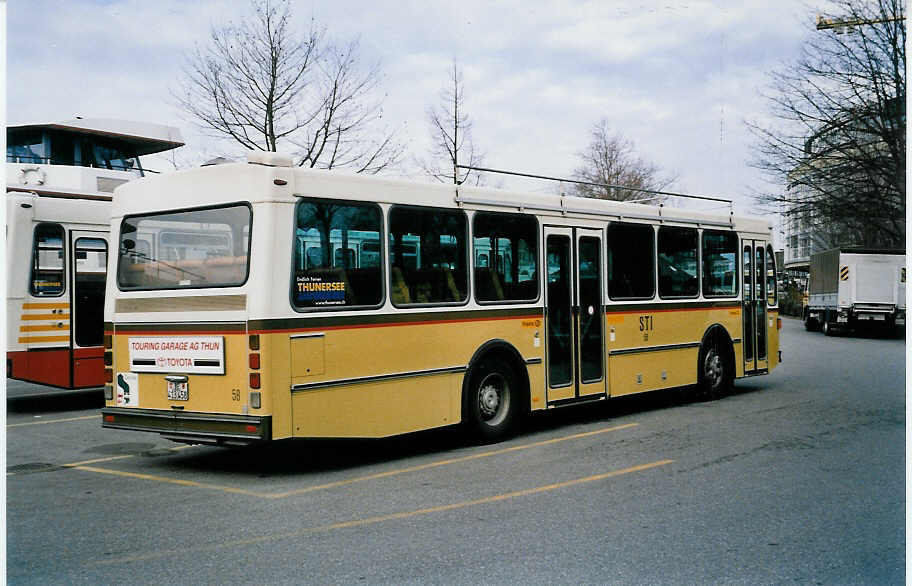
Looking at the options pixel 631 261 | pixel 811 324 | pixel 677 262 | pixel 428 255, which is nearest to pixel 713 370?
pixel 677 262

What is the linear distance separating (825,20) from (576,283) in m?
23.3

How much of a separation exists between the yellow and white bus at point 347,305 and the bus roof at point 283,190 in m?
0.02

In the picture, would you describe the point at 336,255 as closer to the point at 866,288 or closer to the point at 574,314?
the point at 574,314

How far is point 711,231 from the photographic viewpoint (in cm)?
1379

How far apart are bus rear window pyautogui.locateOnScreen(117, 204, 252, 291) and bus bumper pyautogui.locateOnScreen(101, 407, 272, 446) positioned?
1.16 m

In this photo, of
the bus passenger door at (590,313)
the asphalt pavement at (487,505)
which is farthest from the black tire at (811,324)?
the bus passenger door at (590,313)

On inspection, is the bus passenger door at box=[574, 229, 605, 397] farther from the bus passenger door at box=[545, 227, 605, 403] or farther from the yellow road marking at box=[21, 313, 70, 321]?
the yellow road marking at box=[21, 313, 70, 321]

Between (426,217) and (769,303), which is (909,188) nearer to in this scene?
(426,217)

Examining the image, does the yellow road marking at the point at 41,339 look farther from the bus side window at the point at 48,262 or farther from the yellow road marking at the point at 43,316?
the bus side window at the point at 48,262

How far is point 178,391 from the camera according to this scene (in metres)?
8.61

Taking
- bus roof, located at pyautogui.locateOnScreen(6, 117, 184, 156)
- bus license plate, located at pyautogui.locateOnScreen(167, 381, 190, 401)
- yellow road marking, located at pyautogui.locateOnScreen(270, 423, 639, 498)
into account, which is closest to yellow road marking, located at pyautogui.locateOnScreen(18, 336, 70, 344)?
bus license plate, located at pyautogui.locateOnScreen(167, 381, 190, 401)

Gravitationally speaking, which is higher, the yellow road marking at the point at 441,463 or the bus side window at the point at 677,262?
the bus side window at the point at 677,262

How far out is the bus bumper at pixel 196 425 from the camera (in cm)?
802

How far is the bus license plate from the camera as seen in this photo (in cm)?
853
